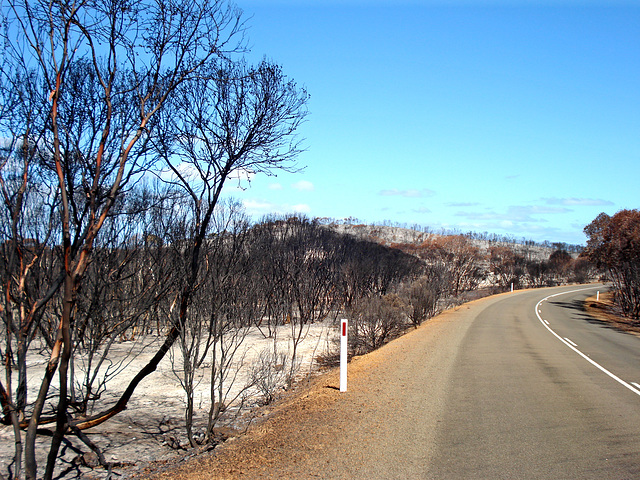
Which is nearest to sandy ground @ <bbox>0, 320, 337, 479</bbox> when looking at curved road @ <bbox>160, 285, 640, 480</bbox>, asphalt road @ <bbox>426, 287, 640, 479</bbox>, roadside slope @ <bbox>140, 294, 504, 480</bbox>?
roadside slope @ <bbox>140, 294, 504, 480</bbox>

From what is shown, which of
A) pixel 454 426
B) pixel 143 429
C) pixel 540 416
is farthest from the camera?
pixel 143 429

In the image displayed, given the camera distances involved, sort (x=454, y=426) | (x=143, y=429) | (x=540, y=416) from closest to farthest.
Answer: (x=454, y=426) < (x=540, y=416) < (x=143, y=429)

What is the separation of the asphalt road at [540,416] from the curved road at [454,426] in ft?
0.06

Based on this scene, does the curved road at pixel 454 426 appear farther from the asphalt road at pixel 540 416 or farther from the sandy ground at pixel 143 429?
the sandy ground at pixel 143 429

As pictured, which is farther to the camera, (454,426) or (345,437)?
(454,426)

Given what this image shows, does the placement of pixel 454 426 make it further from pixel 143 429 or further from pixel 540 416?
pixel 143 429

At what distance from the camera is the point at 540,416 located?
727 cm

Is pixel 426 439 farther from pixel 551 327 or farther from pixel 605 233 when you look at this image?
pixel 605 233

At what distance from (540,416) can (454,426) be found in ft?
5.08

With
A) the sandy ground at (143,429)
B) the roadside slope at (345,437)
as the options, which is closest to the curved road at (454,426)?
the roadside slope at (345,437)

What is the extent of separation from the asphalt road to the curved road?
0.06 ft

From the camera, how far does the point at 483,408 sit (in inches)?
303

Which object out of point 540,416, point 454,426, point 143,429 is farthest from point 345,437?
point 143,429

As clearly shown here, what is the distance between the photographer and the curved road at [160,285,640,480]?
5238mm
